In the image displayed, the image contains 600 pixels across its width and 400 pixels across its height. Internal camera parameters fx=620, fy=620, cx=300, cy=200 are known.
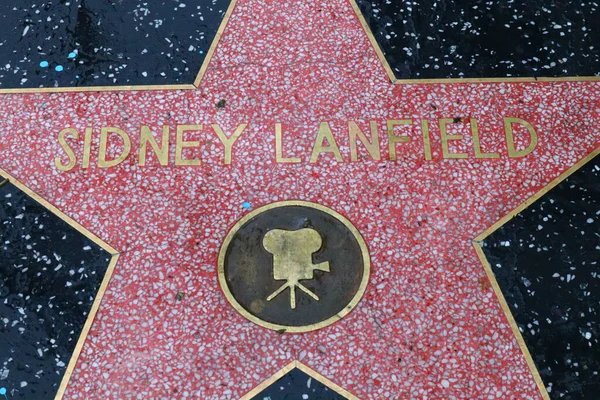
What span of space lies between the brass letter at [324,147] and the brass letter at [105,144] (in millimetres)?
893

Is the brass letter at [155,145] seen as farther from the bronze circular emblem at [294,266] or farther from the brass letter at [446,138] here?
the brass letter at [446,138]

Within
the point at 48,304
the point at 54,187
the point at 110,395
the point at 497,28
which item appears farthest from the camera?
the point at 497,28

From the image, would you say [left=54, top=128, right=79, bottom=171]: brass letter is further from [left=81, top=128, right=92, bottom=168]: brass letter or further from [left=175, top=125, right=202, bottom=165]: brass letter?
[left=175, top=125, right=202, bottom=165]: brass letter

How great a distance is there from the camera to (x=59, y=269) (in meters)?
2.77

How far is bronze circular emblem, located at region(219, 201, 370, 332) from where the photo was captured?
106 inches

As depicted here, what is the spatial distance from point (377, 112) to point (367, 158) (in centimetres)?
26

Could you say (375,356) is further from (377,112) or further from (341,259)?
(377,112)

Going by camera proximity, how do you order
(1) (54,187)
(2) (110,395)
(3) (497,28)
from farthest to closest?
(3) (497,28), (1) (54,187), (2) (110,395)

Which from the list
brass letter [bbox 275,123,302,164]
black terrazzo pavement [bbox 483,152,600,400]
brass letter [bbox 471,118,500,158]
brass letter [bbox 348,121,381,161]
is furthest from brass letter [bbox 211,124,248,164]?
black terrazzo pavement [bbox 483,152,600,400]

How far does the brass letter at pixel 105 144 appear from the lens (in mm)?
2953

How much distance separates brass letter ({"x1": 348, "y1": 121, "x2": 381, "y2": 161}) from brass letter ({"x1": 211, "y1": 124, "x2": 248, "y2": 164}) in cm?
53

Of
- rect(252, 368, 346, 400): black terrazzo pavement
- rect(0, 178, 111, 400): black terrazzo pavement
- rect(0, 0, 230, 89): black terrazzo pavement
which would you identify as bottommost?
rect(252, 368, 346, 400): black terrazzo pavement

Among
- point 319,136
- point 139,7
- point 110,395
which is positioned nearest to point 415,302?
point 319,136


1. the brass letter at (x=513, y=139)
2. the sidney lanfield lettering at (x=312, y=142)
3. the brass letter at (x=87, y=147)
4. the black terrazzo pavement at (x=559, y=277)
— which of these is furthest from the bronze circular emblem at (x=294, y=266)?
the brass letter at (x=513, y=139)
